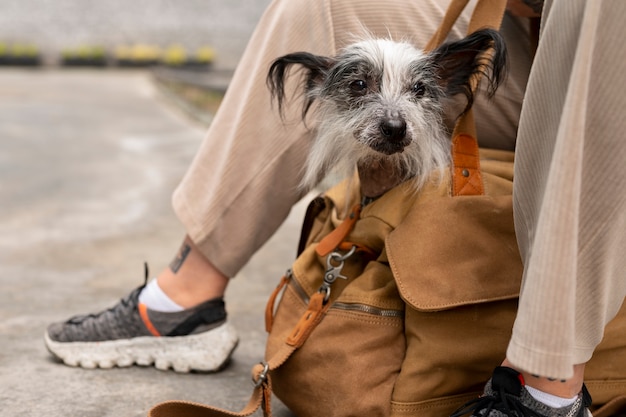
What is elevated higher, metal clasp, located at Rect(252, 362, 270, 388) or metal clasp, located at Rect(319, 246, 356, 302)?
metal clasp, located at Rect(319, 246, 356, 302)

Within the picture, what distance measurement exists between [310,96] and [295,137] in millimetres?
157

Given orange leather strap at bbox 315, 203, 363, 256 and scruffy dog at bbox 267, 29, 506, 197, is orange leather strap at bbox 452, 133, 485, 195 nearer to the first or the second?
scruffy dog at bbox 267, 29, 506, 197

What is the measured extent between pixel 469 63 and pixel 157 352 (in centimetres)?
110

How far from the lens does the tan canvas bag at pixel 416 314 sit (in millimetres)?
1550

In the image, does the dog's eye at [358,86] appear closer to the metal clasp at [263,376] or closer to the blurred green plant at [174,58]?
the metal clasp at [263,376]

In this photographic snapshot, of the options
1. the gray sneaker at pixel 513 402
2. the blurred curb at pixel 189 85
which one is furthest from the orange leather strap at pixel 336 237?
the blurred curb at pixel 189 85

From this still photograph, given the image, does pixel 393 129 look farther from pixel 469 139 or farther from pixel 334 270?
pixel 334 270

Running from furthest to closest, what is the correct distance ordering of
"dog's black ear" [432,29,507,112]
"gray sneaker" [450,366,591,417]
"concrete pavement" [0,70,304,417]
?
"concrete pavement" [0,70,304,417]
"dog's black ear" [432,29,507,112]
"gray sneaker" [450,366,591,417]

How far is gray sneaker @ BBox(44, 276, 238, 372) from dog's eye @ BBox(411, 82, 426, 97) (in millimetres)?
787

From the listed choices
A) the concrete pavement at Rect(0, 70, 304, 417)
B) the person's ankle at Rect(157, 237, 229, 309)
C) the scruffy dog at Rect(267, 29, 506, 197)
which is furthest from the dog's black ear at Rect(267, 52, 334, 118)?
the concrete pavement at Rect(0, 70, 304, 417)

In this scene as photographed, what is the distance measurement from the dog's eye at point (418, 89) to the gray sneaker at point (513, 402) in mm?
656

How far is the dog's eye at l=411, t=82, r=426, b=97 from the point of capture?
5.72 feet

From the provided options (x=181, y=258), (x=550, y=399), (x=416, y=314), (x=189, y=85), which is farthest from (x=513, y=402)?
(x=189, y=85)

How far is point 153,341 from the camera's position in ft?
6.86
